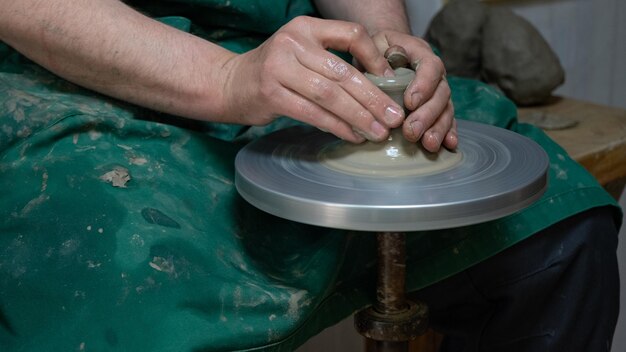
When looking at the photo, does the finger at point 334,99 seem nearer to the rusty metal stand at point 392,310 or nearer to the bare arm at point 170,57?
the bare arm at point 170,57

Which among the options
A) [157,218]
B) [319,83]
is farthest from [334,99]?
[157,218]

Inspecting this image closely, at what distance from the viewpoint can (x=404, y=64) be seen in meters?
1.13

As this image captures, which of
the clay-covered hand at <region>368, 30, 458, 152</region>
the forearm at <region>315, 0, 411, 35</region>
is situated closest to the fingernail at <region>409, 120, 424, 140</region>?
the clay-covered hand at <region>368, 30, 458, 152</region>

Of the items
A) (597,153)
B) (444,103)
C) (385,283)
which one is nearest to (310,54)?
(444,103)

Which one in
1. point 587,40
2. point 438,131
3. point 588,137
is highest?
point 438,131

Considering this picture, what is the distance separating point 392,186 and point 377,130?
74mm

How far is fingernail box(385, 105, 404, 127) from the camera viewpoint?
1004 millimetres

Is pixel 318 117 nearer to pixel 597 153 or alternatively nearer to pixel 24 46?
pixel 24 46

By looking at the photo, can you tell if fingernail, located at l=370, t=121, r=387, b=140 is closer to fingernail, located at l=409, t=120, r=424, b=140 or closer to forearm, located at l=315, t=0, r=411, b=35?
fingernail, located at l=409, t=120, r=424, b=140

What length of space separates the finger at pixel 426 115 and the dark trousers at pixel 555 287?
268 mm

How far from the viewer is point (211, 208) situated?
1.08 metres

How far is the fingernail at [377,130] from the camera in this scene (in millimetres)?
1007

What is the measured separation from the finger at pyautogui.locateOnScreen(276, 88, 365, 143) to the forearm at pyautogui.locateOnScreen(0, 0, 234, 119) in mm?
117

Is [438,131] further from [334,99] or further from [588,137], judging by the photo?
[588,137]
